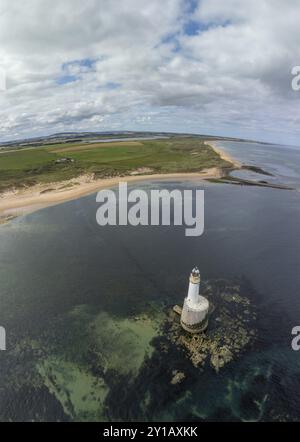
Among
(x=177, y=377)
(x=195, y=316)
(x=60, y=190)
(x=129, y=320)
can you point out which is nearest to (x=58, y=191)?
(x=60, y=190)

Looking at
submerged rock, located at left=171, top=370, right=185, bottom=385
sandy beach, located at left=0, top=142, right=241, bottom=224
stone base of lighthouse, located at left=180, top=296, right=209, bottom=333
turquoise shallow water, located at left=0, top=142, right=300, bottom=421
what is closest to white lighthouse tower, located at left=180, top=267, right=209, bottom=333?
stone base of lighthouse, located at left=180, top=296, right=209, bottom=333

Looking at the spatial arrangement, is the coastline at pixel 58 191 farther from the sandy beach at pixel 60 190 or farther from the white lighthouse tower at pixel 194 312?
the white lighthouse tower at pixel 194 312

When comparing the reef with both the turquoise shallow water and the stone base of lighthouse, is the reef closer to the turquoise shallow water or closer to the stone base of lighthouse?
the stone base of lighthouse

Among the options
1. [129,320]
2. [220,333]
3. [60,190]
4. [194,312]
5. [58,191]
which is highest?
[60,190]

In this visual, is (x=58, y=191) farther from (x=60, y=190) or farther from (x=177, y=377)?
(x=177, y=377)

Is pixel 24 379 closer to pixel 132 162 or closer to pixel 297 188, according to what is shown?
pixel 297 188

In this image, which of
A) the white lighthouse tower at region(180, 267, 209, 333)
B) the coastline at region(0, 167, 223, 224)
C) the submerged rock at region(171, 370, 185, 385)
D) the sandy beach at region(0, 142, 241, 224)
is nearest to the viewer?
the submerged rock at region(171, 370, 185, 385)
